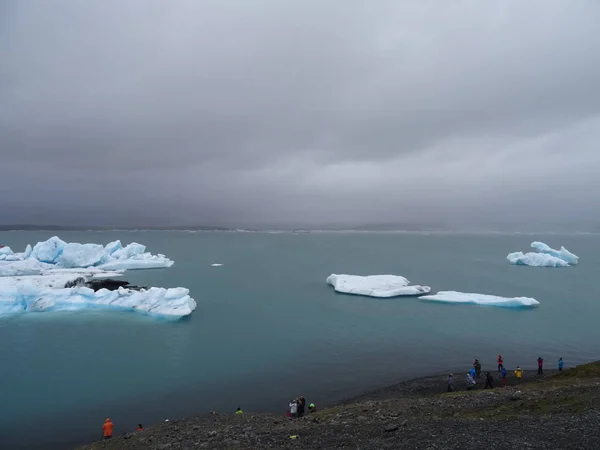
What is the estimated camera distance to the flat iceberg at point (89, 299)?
96.5 ft

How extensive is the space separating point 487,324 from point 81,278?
33355 millimetres

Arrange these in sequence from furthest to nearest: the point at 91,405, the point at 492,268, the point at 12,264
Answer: the point at 492,268, the point at 12,264, the point at 91,405

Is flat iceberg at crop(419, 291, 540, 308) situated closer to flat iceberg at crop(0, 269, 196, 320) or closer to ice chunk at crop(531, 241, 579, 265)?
flat iceberg at crop(0, 269, 196, 320)

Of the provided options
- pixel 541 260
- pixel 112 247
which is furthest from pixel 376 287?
pixel 112 247

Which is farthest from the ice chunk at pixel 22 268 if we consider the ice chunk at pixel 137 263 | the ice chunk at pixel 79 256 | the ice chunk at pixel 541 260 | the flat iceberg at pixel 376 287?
the ice chunk at pixel 541 260

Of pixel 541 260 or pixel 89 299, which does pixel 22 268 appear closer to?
pixel 89 299

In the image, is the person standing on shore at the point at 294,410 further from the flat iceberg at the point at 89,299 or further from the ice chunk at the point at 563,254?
the ice chunk at the point at 563,254

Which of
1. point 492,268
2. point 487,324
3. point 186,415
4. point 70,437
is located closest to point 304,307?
point 487,324

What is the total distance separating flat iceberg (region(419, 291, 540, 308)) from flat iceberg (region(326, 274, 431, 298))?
5.86ft

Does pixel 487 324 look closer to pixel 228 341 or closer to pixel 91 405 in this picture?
pixel 228 341

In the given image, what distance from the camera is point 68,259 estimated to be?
50.6 metres

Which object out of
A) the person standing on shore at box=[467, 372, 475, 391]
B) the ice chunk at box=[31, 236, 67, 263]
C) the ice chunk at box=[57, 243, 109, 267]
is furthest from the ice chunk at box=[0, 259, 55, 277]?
the person standing on shore at box=[467, 372, 475, 391]

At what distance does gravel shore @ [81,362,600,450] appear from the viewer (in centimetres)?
847

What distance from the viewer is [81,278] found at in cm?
3478
